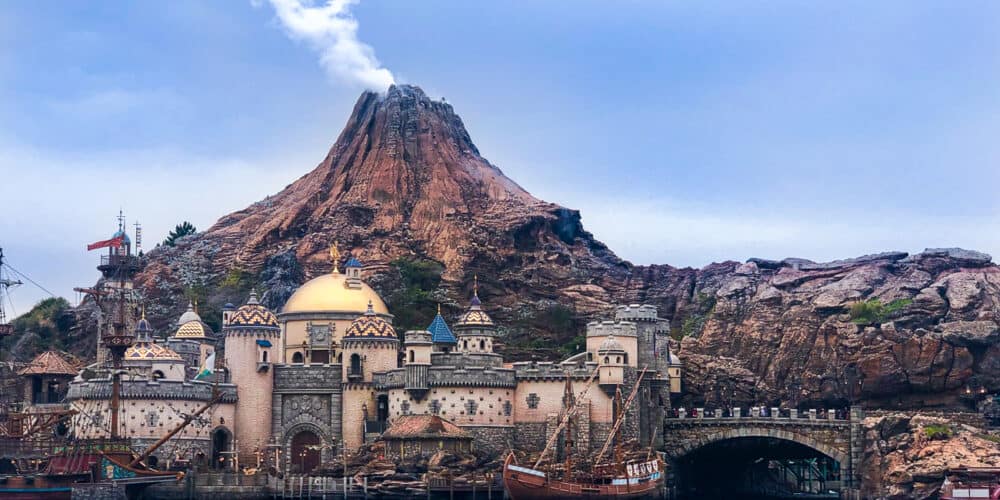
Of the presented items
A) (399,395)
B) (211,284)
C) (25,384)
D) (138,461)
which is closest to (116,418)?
(138,461)

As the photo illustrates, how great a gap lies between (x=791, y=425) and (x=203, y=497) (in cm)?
4524

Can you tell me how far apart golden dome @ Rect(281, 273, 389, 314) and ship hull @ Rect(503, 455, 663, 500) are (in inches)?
1121

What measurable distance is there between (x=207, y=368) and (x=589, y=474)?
3658 centimetres

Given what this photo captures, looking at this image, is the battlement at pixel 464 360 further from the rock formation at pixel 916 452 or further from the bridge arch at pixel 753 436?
the rock formation at pixel 916 452

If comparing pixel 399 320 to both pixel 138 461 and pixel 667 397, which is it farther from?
pixel 138 461

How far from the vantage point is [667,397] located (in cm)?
12988

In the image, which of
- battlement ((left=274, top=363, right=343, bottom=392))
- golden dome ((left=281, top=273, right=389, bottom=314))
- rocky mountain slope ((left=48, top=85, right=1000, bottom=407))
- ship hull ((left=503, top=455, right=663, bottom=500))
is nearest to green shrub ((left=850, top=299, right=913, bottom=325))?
rocky mountain slope ((left=48, top=85, right=1000, bottom=407))

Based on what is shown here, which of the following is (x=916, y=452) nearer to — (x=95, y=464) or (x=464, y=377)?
(x=464, y=377)

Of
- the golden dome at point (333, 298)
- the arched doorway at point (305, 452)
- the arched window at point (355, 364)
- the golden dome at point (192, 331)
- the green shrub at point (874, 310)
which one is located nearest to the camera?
the arched doorway at point (305, 452)

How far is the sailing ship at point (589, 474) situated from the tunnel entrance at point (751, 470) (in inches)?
419

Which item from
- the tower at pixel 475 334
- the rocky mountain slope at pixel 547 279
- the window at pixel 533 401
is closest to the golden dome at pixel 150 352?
the tower at pixel 475 334

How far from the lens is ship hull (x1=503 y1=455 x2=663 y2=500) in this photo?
109812 millimetres

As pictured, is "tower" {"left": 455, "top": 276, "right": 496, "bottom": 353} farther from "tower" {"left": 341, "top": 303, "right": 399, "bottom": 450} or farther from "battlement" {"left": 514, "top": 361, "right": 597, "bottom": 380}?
"tower" {"left": 341, "top": 303, "right": 399, "bottom": 450}

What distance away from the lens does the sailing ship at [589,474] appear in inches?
4336
